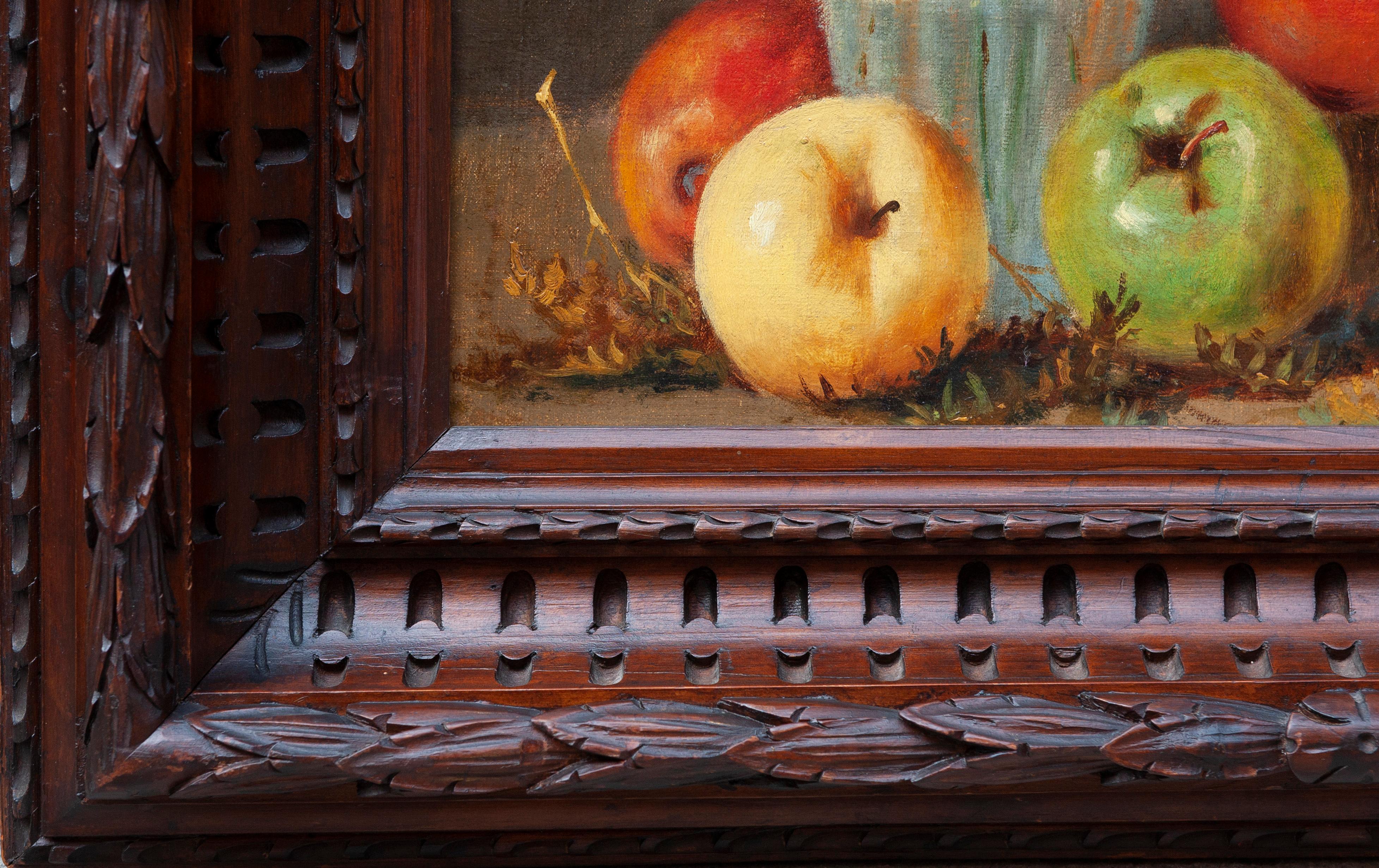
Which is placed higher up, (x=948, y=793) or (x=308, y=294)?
(x=308, y=294)

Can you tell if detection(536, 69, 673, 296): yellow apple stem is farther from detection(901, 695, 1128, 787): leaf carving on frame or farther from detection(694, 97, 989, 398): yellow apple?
detection(901, 695, 1128, 787): leaf carving on frame

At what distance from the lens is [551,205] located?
2.13 ft

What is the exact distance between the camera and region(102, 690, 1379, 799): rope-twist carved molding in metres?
0.56

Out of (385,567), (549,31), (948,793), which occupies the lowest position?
(948,793)

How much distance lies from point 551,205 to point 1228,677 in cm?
54

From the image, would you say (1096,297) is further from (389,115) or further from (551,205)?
(389,115)

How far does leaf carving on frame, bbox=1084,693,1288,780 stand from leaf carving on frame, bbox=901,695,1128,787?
11 mm

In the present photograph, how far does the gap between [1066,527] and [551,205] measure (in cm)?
40

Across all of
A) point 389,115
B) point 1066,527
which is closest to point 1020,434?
point 1066,527

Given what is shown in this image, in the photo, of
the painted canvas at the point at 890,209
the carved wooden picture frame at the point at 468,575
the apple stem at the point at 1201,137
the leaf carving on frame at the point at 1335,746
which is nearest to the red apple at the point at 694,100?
the painted canvas at the point at 890,209

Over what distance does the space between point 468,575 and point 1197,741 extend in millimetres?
464

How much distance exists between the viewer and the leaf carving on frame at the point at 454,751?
566 mm

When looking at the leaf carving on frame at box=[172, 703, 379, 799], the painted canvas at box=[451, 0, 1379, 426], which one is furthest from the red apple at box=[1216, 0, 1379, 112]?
the leaf carving on frame at box=[172, 703, 379, 799]

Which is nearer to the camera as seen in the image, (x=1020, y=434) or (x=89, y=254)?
(x=89, y=254)
